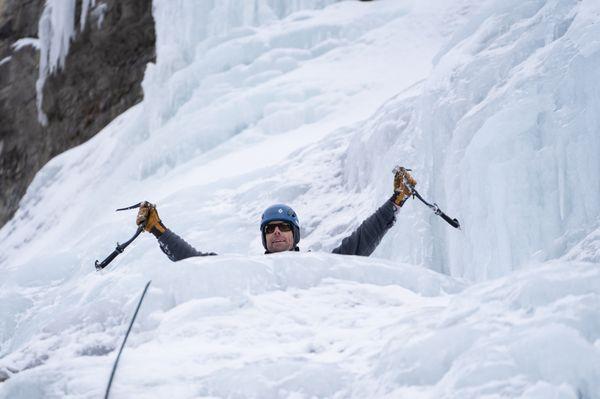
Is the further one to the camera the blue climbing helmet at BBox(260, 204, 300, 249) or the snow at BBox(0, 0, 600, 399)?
the blue climbing helmet at BBox(260, 204, 300, 249)

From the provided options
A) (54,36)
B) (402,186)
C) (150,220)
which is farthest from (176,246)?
(54,36)

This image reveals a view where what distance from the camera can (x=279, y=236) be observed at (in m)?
4.36

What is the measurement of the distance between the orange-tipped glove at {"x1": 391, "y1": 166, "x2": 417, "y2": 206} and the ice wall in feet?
1.30

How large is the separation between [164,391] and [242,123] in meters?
7.47

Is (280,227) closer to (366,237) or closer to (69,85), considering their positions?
(366,237)

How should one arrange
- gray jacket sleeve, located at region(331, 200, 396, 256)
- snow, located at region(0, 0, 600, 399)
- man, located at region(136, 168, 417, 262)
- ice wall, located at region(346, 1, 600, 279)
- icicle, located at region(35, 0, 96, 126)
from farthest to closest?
icicle, located at region(35, 0, 96, 126) → gray jacket sleeve, located at region(331, 200, 396, 256) → man, located at region(136, 168, 417, 262) → ice wall, located at region(346, 1, 600, 279) → snow, located at region(0, 0, 600, 399)

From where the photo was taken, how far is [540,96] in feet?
15.4

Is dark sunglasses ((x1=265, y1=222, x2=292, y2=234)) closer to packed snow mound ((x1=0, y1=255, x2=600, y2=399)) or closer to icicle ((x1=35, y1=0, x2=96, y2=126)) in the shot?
packed snow mound ((x1=0, y1=255, x2=600, y2=399))

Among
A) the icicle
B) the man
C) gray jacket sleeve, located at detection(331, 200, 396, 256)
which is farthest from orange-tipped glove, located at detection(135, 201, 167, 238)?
the icicle

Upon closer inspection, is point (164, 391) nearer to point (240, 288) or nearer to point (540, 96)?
point (240, 288)

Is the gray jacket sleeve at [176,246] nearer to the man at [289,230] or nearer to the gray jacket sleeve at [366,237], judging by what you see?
the man at [289,230]

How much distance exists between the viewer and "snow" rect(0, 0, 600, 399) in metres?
2.29

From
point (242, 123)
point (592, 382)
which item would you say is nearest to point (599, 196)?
point (592, 382)

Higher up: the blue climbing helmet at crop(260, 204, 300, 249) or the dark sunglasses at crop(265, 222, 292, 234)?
the blue climbing helmet at crop(260, 204, 300, 249)
